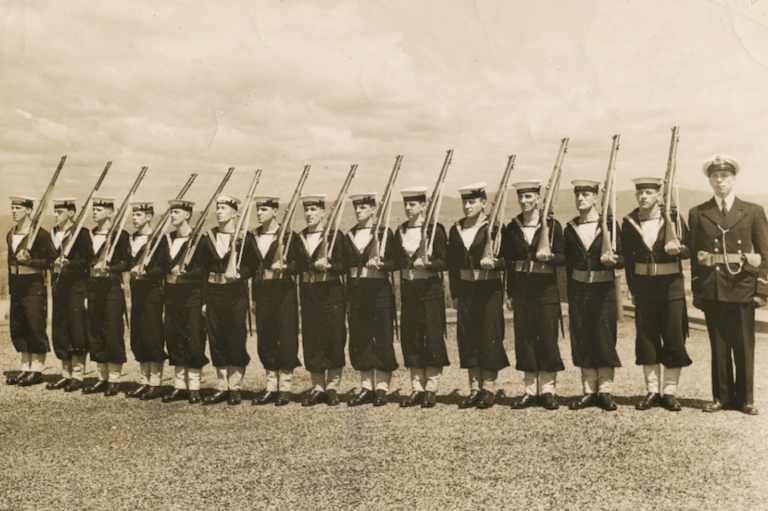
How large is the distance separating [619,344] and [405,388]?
442cm

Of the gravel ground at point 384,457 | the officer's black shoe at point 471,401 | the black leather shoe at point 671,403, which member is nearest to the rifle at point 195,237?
the gravel ground at point 384,457

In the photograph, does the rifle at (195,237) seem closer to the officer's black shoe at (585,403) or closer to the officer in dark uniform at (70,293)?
the officer in dark uniform at (70,293)

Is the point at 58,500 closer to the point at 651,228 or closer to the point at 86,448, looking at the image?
the point at 86,448

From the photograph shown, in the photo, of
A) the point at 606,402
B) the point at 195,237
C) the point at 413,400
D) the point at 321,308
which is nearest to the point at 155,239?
the point at 195,237

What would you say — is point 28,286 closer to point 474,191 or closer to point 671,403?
point 474,191

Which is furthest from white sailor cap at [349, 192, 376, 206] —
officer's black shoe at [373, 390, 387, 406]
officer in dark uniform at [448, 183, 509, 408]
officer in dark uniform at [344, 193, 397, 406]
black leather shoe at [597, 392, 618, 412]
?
black leather shoe at [597, 392, 618, 412]

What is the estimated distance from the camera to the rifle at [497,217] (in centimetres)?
646

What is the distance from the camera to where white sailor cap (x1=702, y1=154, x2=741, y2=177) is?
19.3 feet

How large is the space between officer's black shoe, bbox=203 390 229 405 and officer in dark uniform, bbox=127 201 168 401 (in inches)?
28.9

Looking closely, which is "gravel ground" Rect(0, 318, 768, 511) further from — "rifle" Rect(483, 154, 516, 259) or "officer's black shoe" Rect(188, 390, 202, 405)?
"rifle" Rect(483, 154, 516, 259)

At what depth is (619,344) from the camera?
411 inches

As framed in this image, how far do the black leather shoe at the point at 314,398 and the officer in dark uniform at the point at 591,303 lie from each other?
2593mm

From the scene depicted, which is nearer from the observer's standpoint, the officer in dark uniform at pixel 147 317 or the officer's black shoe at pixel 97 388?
the officer in dark uniform at pixel 147 317

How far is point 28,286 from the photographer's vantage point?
827cm
